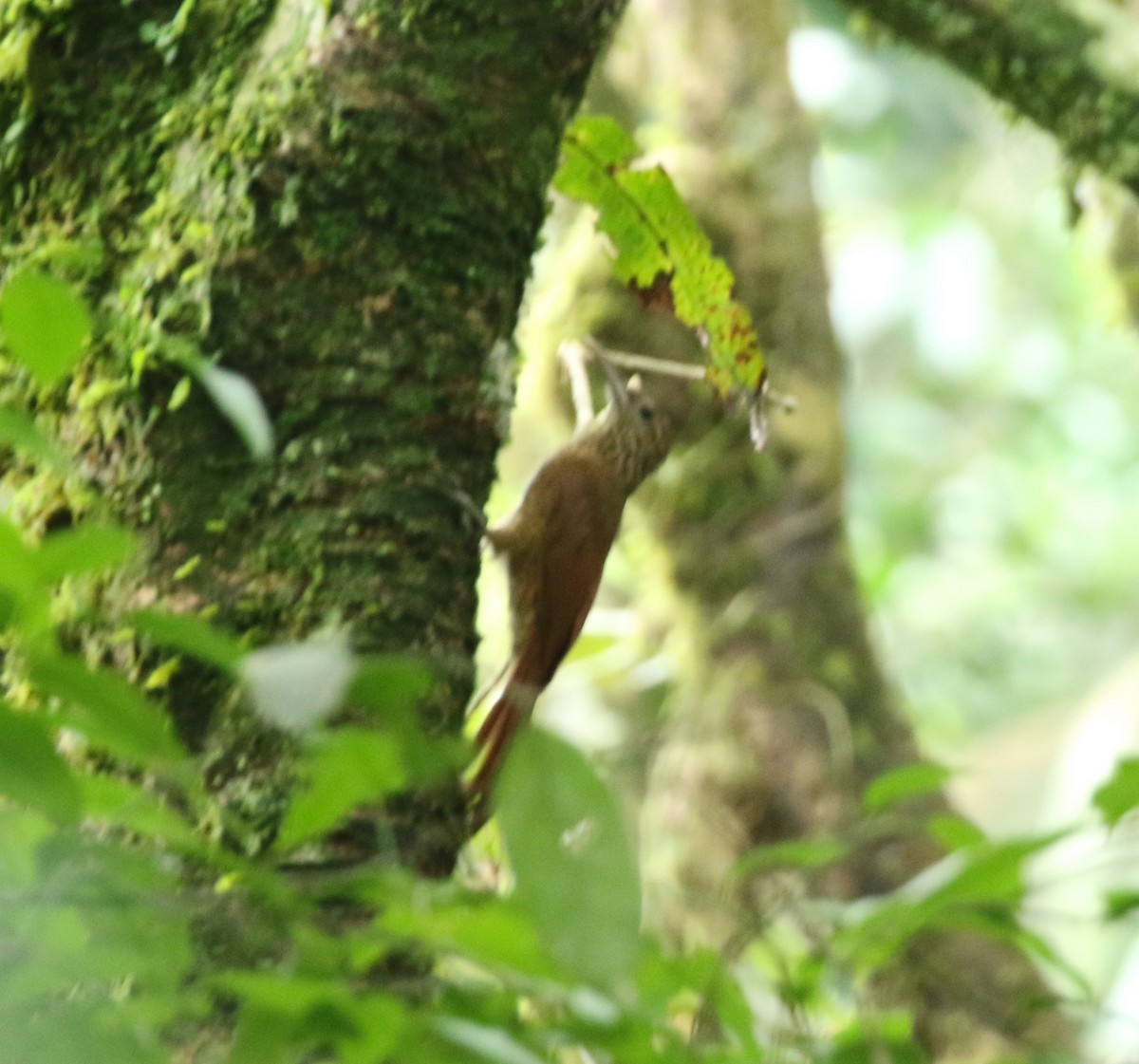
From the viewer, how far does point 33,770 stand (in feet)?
1.60

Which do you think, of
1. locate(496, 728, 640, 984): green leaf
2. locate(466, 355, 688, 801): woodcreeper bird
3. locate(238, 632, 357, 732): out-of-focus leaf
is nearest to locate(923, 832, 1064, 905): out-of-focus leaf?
locate(496, 728, 640, 984): green leaf

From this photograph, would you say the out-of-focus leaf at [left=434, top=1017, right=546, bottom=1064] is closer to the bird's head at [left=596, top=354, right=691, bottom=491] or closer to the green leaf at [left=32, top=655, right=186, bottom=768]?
the green leaf at [left=32, top=655, right=186, bottom=768]

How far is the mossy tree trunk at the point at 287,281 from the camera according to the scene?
101 centimetres

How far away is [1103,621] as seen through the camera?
7.02m

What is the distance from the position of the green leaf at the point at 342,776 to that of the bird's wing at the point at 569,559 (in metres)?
1.13

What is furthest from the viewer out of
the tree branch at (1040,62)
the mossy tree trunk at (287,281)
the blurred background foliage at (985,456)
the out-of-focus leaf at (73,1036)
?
the blurred background foliage at (985,456)

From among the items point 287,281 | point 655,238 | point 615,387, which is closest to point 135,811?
point 287,281

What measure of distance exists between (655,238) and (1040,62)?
1.02 meters

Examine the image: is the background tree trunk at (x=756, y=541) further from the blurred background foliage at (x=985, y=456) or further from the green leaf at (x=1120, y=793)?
the green leaf at (x=1120, y=793)

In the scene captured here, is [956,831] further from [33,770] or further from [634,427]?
[634,427]

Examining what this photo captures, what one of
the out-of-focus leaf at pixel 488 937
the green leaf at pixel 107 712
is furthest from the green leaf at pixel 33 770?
the out-of-focus leaf at pixel 488 937

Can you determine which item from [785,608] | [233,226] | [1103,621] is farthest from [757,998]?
[1103,621]

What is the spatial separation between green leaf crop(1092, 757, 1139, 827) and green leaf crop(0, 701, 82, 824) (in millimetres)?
537

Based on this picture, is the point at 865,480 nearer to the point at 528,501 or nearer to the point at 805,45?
the point at 805,45
